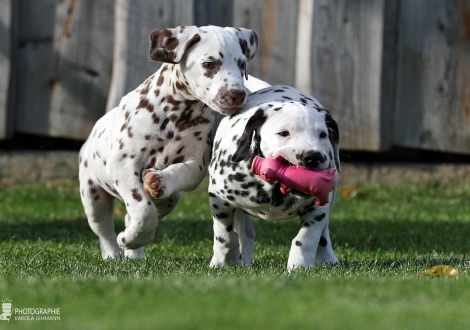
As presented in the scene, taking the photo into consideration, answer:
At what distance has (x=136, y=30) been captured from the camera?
9.16 metres

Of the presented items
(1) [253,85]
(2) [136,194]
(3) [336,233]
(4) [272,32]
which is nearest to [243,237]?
(2) [136,194]

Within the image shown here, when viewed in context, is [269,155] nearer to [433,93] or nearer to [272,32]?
[272,32]

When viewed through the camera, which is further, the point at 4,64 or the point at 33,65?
the point at 33,65

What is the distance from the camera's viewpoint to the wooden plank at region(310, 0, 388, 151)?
940 cm

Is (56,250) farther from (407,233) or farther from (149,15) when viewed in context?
(149,15)

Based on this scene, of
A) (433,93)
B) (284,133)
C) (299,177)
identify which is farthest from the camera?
(433,93)

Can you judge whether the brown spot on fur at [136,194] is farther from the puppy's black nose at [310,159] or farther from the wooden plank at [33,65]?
the wooden plank at [33,65]

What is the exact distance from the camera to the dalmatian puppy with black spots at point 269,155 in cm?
481

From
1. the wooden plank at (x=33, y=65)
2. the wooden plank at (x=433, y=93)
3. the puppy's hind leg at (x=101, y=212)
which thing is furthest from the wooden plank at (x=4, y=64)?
the wooden plank at (x=433, y=93)

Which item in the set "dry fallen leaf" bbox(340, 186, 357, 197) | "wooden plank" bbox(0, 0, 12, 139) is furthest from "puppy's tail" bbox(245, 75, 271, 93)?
"wooden plank" bbox(0, 0, 12, 139)

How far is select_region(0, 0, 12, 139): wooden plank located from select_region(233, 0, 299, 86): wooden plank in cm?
249

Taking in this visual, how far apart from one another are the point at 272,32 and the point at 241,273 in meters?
5.13

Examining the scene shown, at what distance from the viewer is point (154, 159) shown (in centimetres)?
556

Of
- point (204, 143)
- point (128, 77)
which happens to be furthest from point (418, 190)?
point (204, 143)
